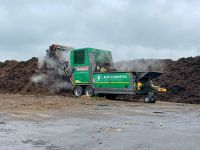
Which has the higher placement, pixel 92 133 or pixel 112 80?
pixel 112 80

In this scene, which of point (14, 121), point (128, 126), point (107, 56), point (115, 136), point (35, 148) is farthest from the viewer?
point (107, 56)

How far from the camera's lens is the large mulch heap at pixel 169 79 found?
25891 millimetres

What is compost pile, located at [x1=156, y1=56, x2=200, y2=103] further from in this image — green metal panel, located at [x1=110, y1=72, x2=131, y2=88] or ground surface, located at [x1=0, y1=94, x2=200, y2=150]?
ground surface, located at [x1=0, y1=94, x2=200, y2=150]

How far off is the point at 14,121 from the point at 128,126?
10.6 feet

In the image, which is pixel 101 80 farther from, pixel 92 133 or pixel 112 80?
pixel 92 133

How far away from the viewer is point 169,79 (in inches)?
1112

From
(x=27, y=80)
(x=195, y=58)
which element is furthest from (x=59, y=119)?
(x=195, y=58)

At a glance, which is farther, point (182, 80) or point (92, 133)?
point (182, 80)

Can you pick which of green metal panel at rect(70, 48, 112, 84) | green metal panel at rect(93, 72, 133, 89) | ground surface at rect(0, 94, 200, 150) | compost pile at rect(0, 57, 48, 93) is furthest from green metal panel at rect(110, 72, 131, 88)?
ground surface at rect(0, 94, 200, 150)

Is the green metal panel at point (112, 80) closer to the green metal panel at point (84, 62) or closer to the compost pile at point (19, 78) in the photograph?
the green metal panel at point (84, 62)

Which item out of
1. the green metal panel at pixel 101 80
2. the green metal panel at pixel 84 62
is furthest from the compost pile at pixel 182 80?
the green metal panel at pixel 101 80

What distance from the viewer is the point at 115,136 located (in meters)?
9.20

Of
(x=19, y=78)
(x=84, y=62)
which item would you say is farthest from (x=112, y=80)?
(x=19, y=78)

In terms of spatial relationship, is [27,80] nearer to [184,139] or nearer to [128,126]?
[128,126]
